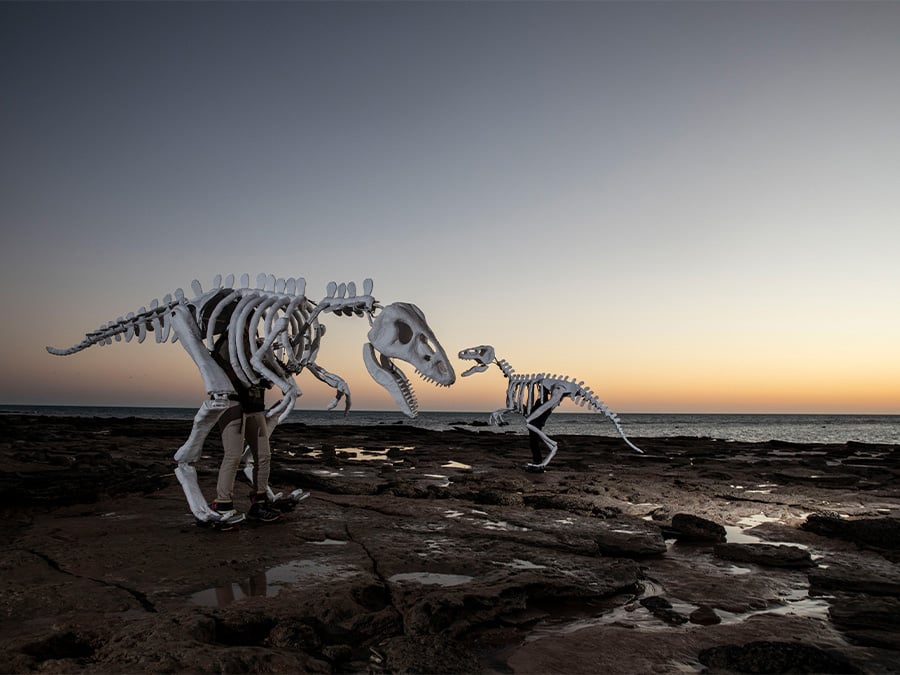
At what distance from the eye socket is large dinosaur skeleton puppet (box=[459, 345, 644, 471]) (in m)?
6.68

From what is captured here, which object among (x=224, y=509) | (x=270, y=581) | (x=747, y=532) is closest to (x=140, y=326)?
(x=224, y=509)

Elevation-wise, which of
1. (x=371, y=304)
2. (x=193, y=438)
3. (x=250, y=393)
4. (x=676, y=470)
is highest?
(x=371, y=304)

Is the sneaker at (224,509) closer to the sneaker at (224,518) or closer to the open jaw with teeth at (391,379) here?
the sneaker at (224,518)

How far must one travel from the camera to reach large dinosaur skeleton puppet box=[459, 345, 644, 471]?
12414mm

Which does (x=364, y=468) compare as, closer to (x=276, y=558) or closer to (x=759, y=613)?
(x=276, y=558)

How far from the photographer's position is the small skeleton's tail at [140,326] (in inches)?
275

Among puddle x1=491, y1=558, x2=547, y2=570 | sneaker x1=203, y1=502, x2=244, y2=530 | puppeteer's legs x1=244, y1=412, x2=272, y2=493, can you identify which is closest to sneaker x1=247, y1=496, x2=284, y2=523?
puppeteer's legs x1=244, y1=412, x2=272, y2=493

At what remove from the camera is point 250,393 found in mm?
6629

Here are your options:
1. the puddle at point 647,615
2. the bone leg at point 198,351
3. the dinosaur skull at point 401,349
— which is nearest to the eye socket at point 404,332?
the dinosaur skull at point 401,349

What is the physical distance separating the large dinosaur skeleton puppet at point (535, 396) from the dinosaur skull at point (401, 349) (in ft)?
21.8

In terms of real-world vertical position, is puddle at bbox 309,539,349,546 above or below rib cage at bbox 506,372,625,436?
below

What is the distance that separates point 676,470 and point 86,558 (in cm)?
1272

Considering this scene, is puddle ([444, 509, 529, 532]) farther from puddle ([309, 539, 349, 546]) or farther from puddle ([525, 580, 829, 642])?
puddle ([525, 580, 829, 642])

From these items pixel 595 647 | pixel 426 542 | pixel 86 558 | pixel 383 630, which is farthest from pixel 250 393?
pixel 595 647
